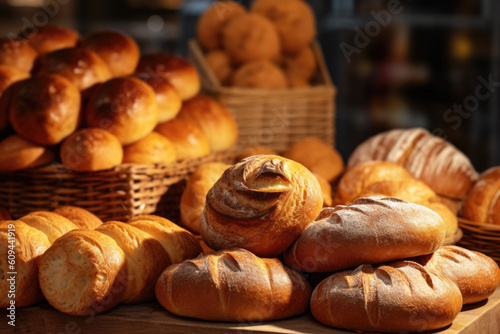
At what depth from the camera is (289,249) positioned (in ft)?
4.97

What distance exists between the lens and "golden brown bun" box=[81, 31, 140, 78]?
2.42 meters

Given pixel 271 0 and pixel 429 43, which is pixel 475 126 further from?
pixel 271 0

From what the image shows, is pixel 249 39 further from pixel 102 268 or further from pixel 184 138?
pixel 102 268

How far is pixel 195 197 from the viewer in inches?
79.1

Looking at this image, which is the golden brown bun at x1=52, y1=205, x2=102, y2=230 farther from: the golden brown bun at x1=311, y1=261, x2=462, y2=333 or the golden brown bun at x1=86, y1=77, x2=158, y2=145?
the golden brown bun at x1=311, y1=261, x2=462, y2=333

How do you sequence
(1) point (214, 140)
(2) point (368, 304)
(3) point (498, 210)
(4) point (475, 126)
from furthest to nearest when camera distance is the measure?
(4) point (475, 126), (1) point (214, 140), (3) point (498, 210), (2) point (368, 304)

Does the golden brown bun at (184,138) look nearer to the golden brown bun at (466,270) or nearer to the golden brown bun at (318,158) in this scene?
the golden brown bun at (318,158)

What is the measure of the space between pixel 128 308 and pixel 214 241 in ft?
0.86

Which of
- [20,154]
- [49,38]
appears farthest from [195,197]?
[49,38]

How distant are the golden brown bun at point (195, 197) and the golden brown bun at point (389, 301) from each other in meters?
0.70

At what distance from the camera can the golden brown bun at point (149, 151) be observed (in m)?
2.13

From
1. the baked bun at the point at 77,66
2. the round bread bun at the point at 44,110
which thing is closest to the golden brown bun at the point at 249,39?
the baked bun at the point at 77,66

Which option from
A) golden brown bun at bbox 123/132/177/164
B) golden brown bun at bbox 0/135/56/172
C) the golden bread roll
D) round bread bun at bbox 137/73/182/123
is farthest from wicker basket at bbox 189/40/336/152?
the golden bread roll

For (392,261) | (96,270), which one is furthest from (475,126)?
(96,270)
